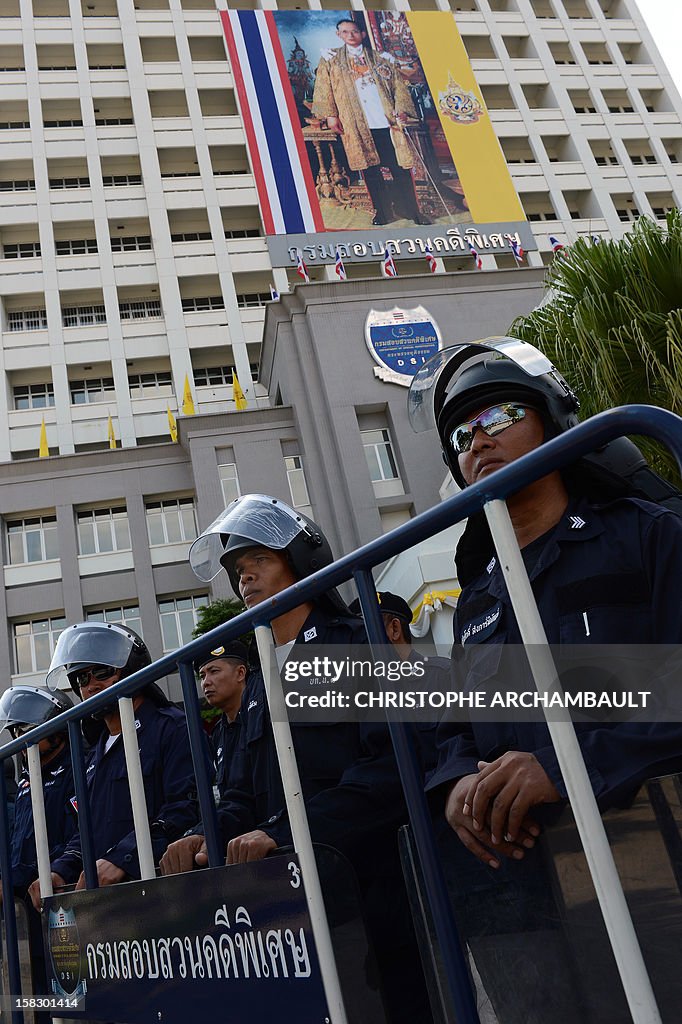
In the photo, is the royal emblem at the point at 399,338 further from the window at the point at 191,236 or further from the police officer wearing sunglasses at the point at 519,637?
the police officer wearing sunglasses at the point at 519,637

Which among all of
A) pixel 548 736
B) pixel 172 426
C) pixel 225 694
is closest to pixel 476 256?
pixel 172 426

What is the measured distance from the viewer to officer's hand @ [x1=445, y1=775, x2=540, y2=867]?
4.01 ft

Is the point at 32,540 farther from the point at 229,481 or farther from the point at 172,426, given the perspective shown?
the point at 229,481

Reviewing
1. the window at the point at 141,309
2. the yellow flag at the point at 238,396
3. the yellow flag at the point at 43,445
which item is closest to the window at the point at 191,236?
the window at the point at 141,309

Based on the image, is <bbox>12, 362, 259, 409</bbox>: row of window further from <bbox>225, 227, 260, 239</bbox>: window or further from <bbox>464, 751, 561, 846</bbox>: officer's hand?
<bbox>464, 751, 561, 846</bbox>: officer's hand

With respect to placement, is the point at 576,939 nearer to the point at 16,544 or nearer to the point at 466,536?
the point at 466,536

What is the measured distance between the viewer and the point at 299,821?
64.4 inches

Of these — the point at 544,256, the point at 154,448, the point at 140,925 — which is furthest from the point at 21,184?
the point at 140,925

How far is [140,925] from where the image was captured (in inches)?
79.9

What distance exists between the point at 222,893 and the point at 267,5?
128 ft

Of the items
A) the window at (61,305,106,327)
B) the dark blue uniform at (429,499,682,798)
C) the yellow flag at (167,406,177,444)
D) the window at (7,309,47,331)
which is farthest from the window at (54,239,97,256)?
the dark blue uniform at (429,499,682,798)

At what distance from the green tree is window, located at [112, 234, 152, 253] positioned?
25.7 meters

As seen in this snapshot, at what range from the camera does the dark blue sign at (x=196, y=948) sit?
1.60 metres

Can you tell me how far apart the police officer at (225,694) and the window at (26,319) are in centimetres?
2659
